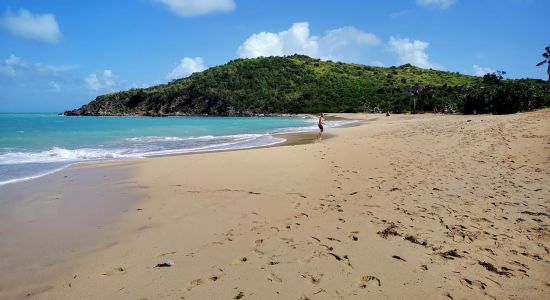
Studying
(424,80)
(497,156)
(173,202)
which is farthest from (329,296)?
(424,80)

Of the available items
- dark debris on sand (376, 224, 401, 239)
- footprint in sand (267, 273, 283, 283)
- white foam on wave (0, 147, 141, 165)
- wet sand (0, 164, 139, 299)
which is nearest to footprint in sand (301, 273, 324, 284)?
footprint in sand (267, 273, 283, 283)

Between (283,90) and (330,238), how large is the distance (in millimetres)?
94398

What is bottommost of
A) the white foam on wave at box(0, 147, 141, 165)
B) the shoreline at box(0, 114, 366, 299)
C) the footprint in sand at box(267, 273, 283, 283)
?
the white foam on wave at box(0, 147, 141, 165)

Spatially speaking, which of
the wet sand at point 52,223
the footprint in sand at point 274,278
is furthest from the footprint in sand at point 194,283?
the wet sand at point 52,223

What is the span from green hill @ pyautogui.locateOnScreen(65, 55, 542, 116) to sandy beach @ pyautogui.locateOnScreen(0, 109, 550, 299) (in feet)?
214

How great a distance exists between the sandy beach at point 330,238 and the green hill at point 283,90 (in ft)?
214

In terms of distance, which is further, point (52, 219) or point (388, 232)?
point (52, 219)

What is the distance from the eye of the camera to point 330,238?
4.65 metres

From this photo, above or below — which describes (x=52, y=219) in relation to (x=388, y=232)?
below

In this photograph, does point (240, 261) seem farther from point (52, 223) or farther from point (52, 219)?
point (52, 219)

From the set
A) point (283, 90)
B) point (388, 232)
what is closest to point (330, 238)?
point (388, 232)

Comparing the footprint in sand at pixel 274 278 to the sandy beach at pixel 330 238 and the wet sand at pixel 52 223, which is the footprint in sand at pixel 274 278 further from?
the wet sand at pixel 52 223

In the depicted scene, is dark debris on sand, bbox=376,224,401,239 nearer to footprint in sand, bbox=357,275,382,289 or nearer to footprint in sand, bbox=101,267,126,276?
footprint in sand, bbox=357,275,382,289

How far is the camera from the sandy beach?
11.4 feet
